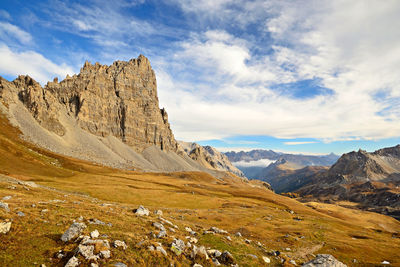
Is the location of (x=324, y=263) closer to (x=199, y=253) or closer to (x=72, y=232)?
(x=199, y=253)

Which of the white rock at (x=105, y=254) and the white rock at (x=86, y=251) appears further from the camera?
the white rock at (x=105, y=254)

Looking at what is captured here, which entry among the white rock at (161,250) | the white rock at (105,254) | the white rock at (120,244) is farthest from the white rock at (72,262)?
the white rock at (161,250)

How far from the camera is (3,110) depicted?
161500 millimetres

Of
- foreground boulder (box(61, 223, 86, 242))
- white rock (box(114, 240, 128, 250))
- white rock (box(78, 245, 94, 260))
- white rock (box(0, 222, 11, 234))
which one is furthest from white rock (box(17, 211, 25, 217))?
white rock (box(114, 240, 128, 250))

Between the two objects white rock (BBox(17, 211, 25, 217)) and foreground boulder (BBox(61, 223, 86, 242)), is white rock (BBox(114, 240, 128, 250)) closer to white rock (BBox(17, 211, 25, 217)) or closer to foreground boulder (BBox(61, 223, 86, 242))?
foreground boulder (BBox(61, 223, 86, 242))

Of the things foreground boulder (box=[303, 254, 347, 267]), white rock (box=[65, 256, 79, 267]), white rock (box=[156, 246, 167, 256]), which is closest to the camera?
white rock (box=[65, 256, 79, 267])

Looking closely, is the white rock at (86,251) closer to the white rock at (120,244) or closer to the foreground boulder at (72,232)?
the white rock at (120,244)

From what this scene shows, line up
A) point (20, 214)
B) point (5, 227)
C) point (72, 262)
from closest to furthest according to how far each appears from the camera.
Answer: point (72, 262) < point (5, 227) < point (20, 214)

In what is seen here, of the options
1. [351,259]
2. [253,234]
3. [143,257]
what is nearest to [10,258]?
[143,257]

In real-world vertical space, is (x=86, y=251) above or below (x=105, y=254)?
above

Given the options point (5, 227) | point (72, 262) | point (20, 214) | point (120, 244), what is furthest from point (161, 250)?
point (20, 214)

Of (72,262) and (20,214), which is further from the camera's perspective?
(20,214)

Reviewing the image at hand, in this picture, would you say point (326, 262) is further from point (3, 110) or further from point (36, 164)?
point (3, 110)

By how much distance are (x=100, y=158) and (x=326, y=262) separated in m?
200
